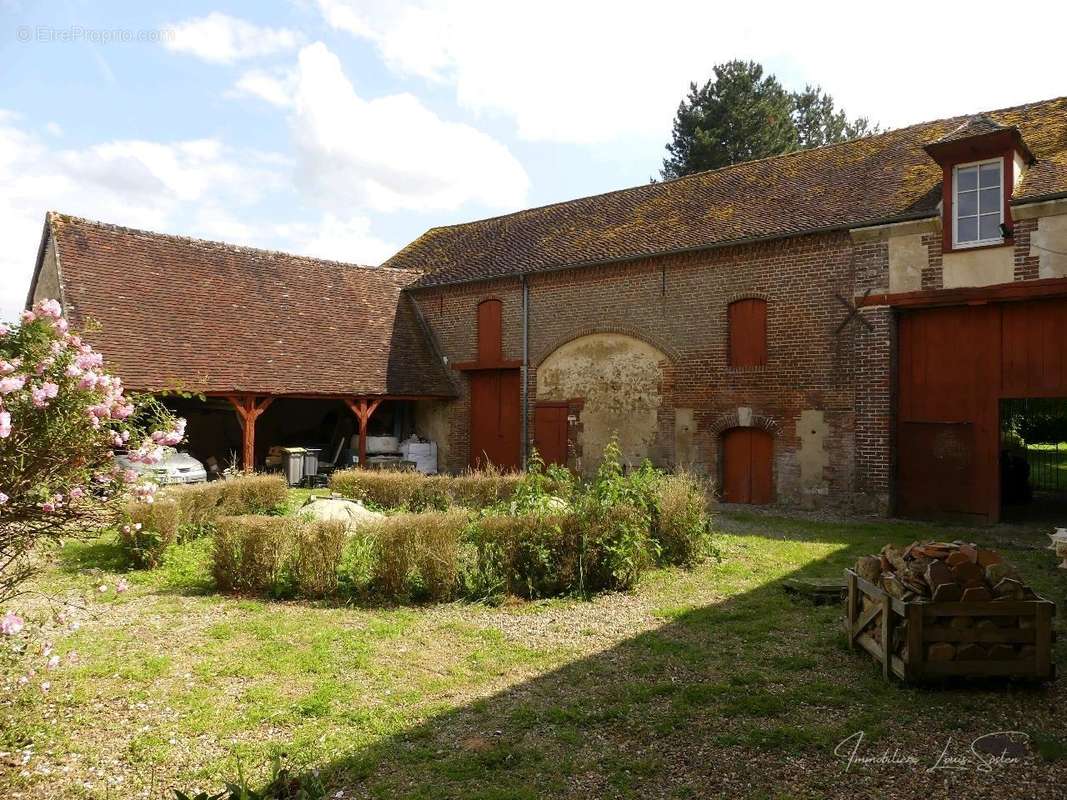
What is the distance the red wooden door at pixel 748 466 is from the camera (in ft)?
48.4

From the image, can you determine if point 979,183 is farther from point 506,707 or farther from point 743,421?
point 506,707

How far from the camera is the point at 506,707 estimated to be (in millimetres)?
4969

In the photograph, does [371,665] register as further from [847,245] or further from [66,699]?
[847,245]

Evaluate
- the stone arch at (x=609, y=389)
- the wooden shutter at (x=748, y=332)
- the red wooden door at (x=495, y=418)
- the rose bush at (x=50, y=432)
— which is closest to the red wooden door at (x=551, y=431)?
the stone arch at (x=609, y=389)

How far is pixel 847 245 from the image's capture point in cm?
1363

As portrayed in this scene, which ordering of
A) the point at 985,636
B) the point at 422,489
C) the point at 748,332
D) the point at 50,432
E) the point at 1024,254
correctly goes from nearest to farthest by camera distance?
the point at 50,432 → the point at 985,636 → the point at 1024,254 → the point at 422,489 → the point at 748,332

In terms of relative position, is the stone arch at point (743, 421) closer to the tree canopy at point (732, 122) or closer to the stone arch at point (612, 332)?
the stone arch at point (612, 332)

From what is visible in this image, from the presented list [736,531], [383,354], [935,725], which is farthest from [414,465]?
[935,725]

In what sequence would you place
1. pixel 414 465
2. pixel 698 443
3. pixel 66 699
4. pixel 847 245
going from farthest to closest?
pixel 414 465 → pixel 698 443 → pixel 847 245 → pixel 66 699

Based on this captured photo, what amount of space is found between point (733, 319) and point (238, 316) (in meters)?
11.3

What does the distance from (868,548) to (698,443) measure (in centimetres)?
555

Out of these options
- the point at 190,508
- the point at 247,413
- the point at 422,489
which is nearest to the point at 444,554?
the point at 190,508

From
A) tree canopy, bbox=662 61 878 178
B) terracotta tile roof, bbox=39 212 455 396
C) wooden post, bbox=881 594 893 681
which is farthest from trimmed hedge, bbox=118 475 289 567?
tree canopy, bbox=662 61 878 178

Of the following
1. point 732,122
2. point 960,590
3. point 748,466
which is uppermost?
point 732,122
